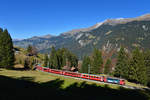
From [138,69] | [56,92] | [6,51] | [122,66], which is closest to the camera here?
[56,92]

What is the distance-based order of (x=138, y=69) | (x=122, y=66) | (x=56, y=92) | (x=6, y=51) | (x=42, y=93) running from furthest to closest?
1. (x=122, y=66)
2. (x=138, y=69)
3. (x=6, y=51)
4. (x=56, y=92)
5. (x=42, y=93)

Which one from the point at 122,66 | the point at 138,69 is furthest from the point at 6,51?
the point at 138,69

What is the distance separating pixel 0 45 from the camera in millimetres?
38969

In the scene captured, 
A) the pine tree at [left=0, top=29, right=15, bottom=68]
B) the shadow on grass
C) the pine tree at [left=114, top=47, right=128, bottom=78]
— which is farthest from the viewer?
the pine tree at [left=114, top=47, right=128, bottom=78]

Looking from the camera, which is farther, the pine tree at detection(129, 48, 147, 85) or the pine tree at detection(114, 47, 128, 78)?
the pine tree at detection(114, 47, 128, 78)

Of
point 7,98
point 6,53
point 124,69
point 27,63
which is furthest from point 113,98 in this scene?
point 27,63

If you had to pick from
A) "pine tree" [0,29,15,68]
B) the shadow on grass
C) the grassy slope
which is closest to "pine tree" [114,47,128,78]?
the grassy slope

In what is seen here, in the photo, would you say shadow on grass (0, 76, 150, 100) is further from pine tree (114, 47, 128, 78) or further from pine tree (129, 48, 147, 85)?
pine tree (114, 47, 128, 78)

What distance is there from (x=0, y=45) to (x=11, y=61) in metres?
6.58

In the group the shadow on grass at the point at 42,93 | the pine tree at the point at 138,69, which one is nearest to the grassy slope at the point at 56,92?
the shadow on grass at the point at 42,93

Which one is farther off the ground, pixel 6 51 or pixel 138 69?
pixel 6 51

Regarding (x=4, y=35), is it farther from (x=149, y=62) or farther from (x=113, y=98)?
(x=149, y=62)

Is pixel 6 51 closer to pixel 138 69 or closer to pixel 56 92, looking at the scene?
pixel 56 92

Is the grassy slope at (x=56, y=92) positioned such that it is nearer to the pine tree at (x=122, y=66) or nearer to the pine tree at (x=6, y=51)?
the pine tree at (x=6, y=51)
